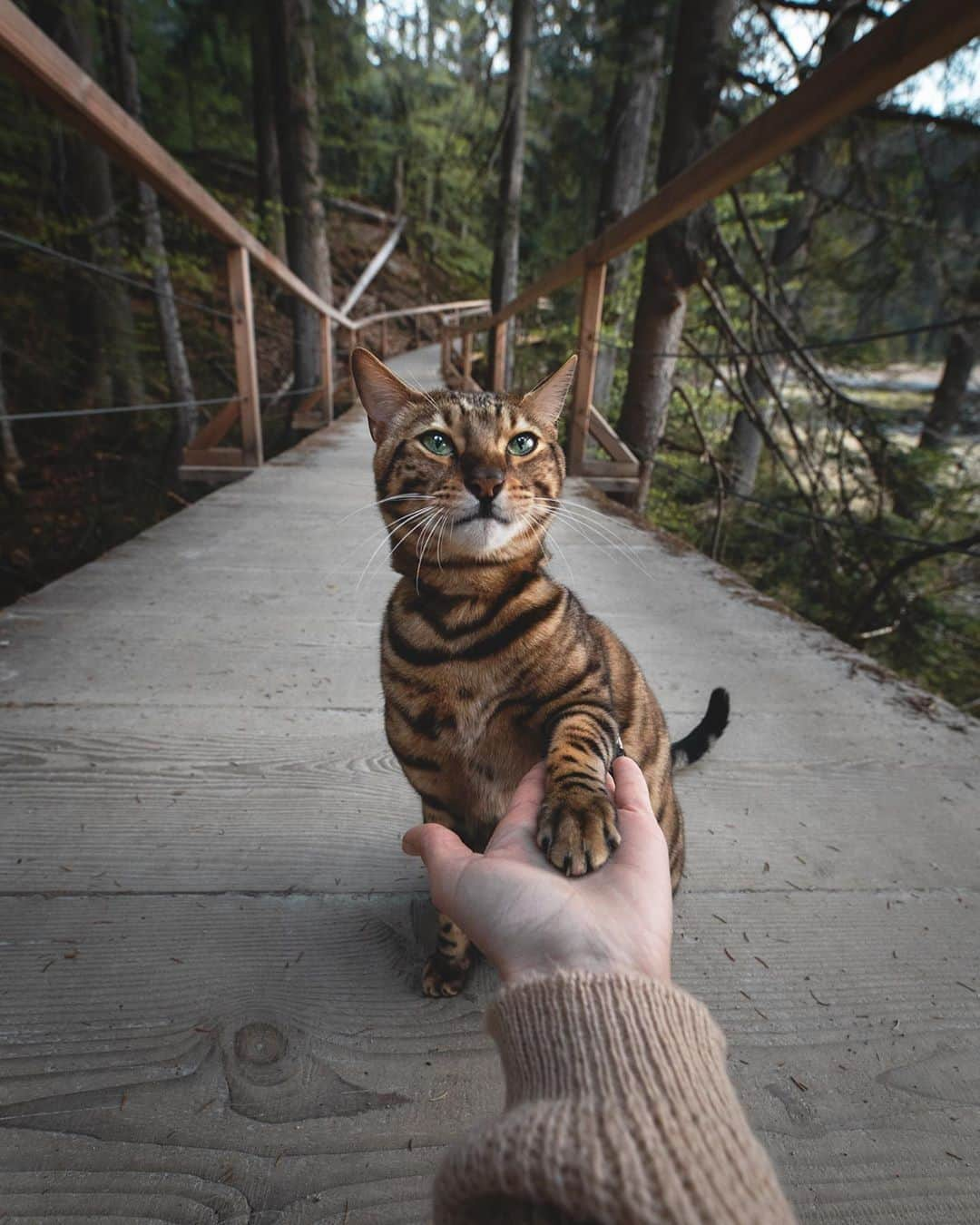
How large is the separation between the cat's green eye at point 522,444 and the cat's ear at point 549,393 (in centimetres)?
16

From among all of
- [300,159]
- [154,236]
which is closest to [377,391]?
[154,236]

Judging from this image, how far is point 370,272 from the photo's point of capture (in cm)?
1081

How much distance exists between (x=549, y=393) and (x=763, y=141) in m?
1.40

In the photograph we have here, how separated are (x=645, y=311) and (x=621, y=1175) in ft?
16.1

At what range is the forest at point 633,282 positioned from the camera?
A: 384 centimetres

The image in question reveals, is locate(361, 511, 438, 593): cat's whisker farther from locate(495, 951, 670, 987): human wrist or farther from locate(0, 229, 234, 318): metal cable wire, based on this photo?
locate(0, 229, 234, 318): metal cable wire

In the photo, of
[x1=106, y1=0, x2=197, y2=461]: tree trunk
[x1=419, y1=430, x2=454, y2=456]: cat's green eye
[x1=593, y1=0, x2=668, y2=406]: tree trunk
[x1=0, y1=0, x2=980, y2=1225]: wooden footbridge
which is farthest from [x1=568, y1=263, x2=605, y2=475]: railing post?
[x1=106, y1=0, x2=197, y2=461]: tree trunk

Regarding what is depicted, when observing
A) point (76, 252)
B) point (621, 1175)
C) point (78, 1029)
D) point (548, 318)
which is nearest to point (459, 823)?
point (78, 1029)

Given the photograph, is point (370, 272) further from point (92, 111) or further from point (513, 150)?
point (92, 111)

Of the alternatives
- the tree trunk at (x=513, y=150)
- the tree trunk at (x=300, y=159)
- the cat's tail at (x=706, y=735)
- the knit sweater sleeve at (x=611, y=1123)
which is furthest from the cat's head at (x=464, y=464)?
the tree trunk at (x=513, y=150)

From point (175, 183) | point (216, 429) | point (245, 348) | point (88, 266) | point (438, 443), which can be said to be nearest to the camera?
point (438, 443)

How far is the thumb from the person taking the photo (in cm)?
83

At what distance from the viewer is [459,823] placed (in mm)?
1188

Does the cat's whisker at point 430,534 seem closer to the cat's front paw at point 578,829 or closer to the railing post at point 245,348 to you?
the cat's front paw at point 578,829
